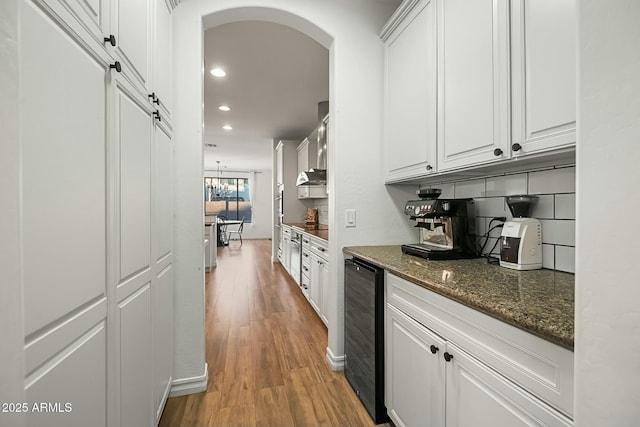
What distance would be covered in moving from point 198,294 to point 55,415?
1.28 meters

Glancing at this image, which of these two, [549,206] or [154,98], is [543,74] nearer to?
[549,206]

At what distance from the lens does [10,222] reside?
1.76 feet

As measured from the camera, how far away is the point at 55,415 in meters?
0.66

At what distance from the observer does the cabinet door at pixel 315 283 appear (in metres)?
3.09

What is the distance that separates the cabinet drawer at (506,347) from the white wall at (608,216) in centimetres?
24

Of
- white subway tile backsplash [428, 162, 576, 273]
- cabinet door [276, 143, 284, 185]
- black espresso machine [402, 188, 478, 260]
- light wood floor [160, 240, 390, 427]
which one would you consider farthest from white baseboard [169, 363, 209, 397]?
cabinet door [276, 143, 284, 185]

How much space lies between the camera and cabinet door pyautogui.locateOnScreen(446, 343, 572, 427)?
79cm

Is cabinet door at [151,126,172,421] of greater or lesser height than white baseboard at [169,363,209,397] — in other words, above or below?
above

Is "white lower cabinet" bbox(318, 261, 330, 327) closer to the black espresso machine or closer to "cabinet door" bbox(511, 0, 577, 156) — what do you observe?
the black espresso machine

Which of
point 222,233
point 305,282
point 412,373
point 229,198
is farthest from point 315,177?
point 229,198

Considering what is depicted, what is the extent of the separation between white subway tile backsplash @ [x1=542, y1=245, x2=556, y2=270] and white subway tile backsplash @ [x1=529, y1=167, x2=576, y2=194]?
26 centimetres

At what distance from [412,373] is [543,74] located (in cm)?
132

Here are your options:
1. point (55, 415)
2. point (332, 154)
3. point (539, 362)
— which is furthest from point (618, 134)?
point (332, 154)

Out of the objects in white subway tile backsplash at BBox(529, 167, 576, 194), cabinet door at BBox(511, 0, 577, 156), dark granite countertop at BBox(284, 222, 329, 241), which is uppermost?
cabinet door at BBox(511, 0, 577, 156)
